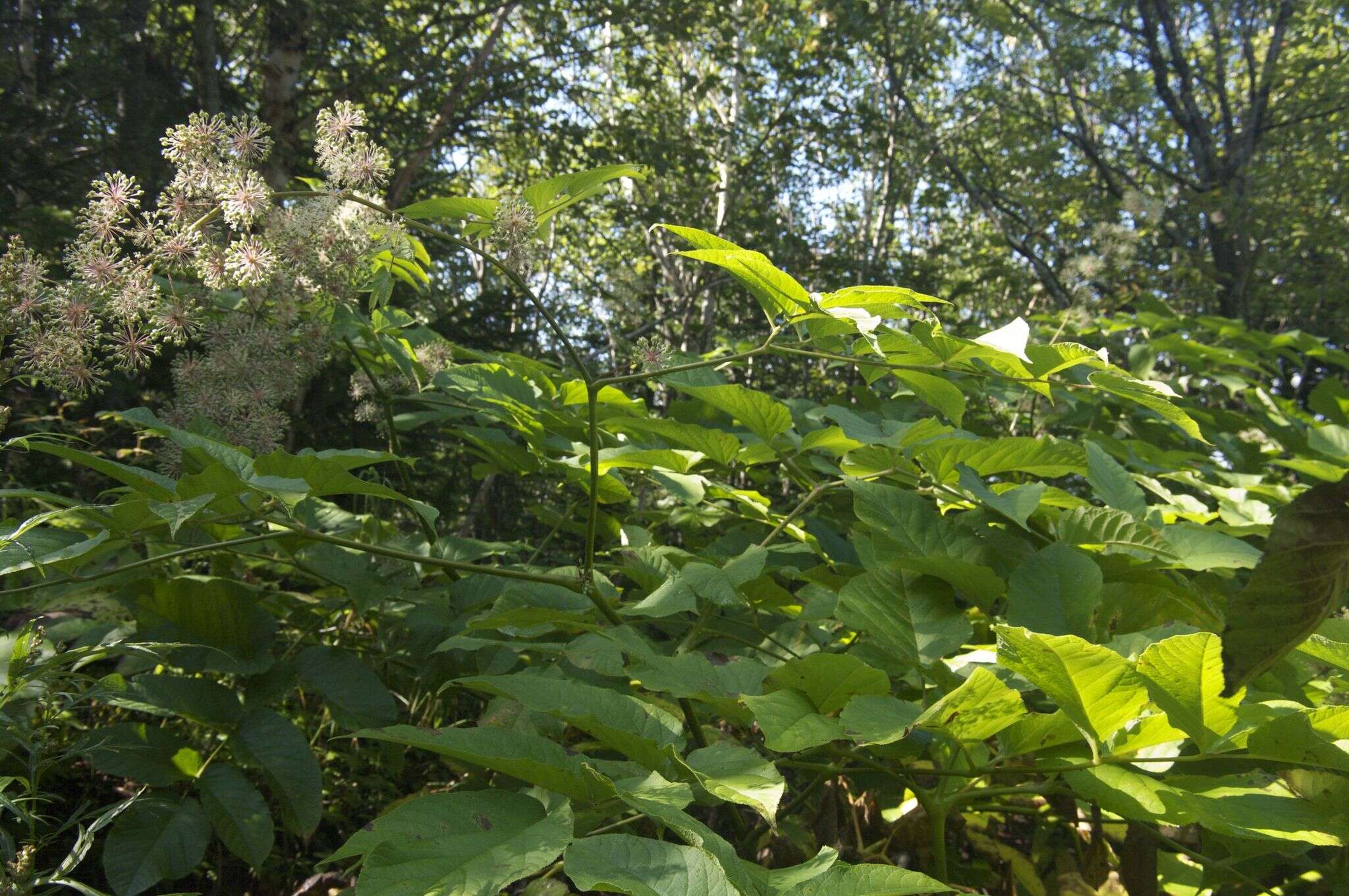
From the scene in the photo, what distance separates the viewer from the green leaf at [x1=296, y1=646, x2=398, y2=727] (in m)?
1.19

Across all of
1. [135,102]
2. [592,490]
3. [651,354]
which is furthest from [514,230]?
[135,102]

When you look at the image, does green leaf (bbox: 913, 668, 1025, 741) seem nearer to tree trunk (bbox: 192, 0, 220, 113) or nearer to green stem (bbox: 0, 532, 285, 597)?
green stem (bbox: 0, 532, 285, 597)

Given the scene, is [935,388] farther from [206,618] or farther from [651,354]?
[206,618]

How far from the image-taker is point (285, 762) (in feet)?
3.76

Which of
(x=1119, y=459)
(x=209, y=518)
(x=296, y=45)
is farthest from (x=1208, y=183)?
(x=209, y=518)

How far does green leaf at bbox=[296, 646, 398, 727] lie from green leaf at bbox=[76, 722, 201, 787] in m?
0.17

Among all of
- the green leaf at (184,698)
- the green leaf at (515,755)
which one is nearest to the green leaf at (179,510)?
the green leaf at (515,755)

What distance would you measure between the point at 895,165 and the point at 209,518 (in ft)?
24.1

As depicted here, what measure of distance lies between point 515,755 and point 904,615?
495 millimetres

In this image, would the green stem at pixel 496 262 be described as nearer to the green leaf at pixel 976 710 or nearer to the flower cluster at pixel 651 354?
the flower cluster at pixel 651 354

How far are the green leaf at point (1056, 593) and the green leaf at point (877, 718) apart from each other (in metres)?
0.25

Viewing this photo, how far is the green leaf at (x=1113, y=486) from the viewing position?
128 cm

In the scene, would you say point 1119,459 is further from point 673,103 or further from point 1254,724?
point 673,103

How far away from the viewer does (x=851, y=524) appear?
165cm
